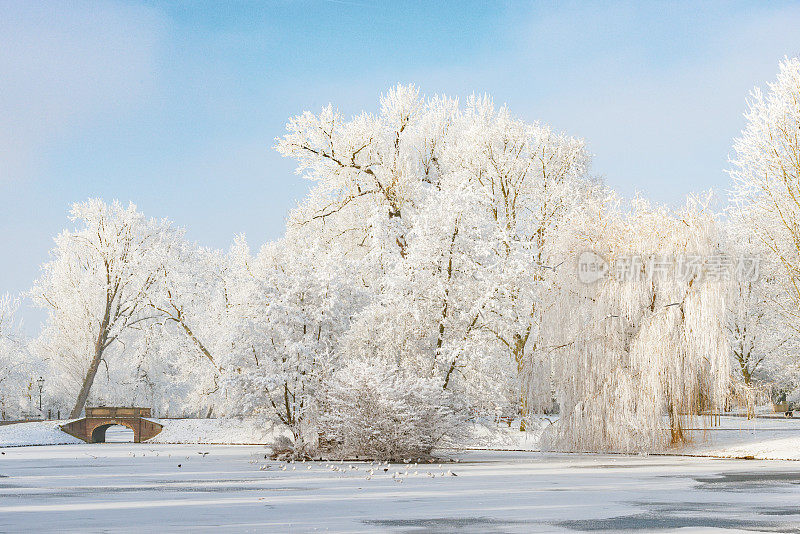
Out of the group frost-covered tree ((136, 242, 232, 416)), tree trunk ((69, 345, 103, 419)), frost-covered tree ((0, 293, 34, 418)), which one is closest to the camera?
frost-covered tree ((136, 242, 232, 416))

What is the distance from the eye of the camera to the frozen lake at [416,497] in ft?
36.7

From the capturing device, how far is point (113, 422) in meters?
51.0

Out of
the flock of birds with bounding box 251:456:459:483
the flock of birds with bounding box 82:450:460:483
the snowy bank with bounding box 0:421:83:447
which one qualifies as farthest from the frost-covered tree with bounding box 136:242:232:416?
the flock of birds with bounding box 251:456:459:483

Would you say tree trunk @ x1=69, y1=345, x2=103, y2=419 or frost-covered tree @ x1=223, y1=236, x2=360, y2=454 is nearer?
frost-covered tree @ x1=223, y1=236, x2=360, y2=454

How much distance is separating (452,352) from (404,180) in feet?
39.5

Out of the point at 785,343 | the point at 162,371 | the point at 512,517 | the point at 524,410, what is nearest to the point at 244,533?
the point at 512,517

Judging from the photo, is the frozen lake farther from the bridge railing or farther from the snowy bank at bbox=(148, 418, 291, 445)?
the bridge railing

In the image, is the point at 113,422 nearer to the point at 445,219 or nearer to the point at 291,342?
the point at 291,342

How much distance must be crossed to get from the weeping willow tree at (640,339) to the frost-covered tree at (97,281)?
29.1m

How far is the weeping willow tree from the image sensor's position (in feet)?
89.2

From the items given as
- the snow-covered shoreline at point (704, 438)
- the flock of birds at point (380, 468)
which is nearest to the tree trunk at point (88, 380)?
the snow-covered shoreline at point (704, 438)

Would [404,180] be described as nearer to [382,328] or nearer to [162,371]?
[382,328]

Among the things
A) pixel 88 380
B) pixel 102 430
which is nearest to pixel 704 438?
pixel 88 380

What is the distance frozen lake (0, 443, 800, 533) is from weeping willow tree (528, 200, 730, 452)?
2.11 m
